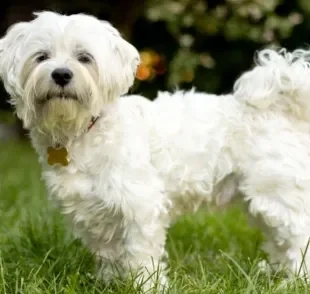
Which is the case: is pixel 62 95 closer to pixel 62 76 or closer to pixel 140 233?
pixel 62 76

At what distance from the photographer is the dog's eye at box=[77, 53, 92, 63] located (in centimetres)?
396

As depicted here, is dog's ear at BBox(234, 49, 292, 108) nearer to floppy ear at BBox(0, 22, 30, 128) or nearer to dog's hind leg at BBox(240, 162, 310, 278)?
dog's hind leg at BBox(240, 162, 310, 278)

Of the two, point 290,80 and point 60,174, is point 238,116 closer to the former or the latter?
point 290,80

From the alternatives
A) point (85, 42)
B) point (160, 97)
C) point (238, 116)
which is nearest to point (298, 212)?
point (238, 116)

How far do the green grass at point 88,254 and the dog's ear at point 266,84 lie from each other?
2.83 ft

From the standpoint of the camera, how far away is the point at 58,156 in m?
4.11

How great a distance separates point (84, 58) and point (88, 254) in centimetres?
114

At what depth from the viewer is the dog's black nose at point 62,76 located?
12.5ft

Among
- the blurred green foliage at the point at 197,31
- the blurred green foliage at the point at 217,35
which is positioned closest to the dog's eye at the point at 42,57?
the blurred green foliage at the point at 217,35

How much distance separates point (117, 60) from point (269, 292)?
4.46ft

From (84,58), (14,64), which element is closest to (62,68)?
(84,58)

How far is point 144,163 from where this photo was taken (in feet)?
13.6

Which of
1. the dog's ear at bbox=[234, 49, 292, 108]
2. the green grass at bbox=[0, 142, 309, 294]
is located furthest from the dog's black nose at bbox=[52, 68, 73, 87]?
the dog's ear at bbox=[234, 49, 292, 108]

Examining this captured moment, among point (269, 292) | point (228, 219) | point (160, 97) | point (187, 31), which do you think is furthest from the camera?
point (187, 31)
